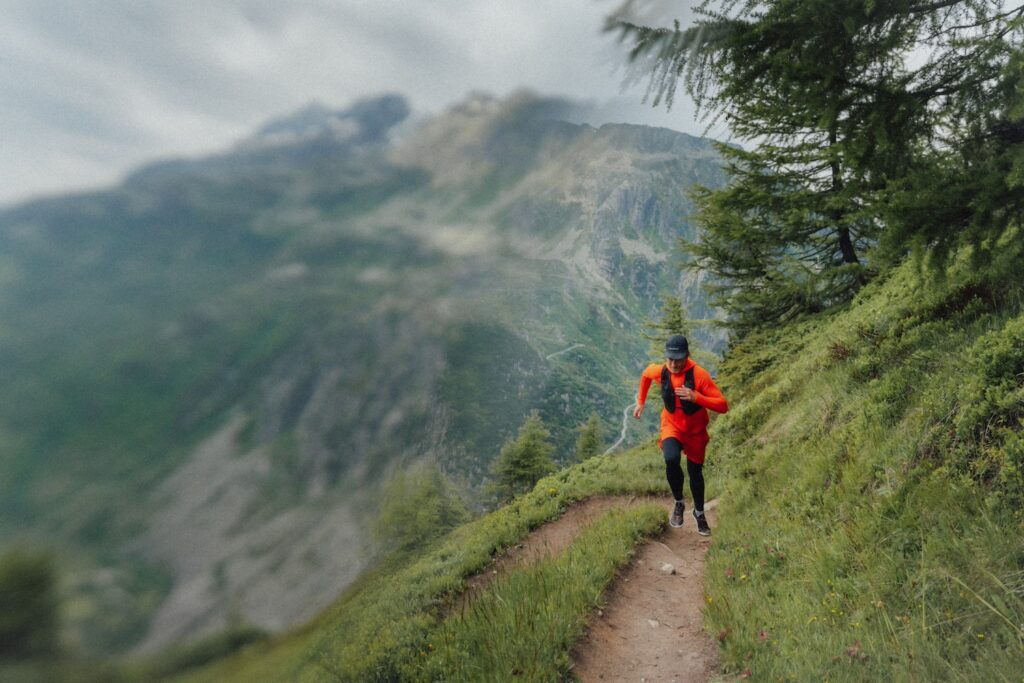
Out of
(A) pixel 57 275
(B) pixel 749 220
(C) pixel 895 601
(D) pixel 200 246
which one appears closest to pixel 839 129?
(C) pixel 895 601

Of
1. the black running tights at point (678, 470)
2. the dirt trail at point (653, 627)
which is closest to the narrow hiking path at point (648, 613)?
the dirt trail at point (653, 627)

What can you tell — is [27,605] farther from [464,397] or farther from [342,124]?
[342,124]

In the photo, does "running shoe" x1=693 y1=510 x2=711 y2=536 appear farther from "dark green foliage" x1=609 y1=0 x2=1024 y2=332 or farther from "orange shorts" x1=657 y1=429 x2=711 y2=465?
"dark green foliage" x1=609 y1=0 x2=1024 y2=332

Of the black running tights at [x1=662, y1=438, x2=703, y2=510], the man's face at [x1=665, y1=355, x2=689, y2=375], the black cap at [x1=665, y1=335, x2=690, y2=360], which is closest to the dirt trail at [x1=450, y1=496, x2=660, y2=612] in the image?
the black running tights at [x1=662, y1=438, x2=703, y2=510]

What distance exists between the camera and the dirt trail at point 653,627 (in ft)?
14.1

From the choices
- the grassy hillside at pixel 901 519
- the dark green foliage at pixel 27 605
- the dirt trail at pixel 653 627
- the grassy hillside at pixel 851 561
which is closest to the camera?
the dark green foliage at pixel 27 605

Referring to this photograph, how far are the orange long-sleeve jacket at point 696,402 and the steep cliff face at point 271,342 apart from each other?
12.5 ft

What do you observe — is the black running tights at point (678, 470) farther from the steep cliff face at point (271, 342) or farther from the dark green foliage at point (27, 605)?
the dark green foliage at point (27, 605)

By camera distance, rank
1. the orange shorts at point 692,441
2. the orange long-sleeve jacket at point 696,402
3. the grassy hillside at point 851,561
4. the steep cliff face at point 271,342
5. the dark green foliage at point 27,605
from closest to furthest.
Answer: the dark green foliage at point 27,605, the steep cliff face at point 271,342, the grassy hillside at point 851,561, the orange long-sleeve jacket at point 696,402, the orange shorts at point 692,441

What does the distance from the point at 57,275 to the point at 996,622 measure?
472 cm

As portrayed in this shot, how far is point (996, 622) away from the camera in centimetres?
274

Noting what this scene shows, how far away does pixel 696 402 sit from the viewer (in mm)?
5609

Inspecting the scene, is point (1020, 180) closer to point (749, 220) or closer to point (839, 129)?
point (839, 129)

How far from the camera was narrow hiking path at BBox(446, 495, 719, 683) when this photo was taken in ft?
14.2
